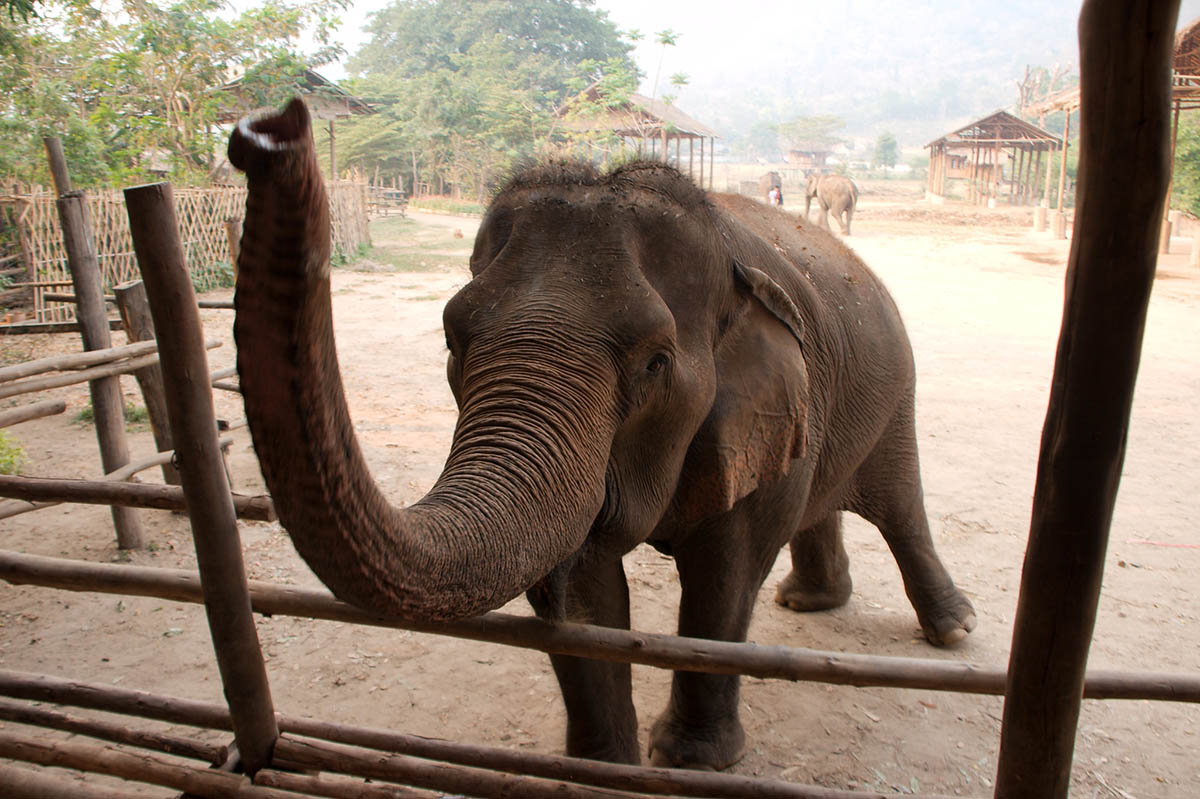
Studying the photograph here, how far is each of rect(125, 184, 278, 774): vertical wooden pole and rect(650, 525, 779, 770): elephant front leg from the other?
1.37 metres

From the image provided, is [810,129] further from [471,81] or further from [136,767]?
[136,767]

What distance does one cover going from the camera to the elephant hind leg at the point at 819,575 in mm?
4699

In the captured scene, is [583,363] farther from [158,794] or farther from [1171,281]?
[1171,281]

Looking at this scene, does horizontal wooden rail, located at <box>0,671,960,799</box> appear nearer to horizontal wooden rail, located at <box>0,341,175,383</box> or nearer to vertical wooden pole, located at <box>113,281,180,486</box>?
horizontal wooden rail, located at <box>0,341,175,383</box>

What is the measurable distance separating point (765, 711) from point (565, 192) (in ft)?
8.03

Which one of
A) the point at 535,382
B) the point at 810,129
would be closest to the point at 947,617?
the point at 535,382

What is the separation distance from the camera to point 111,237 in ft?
44.6

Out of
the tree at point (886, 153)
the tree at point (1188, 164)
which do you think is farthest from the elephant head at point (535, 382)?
the tree at point (886, 153)

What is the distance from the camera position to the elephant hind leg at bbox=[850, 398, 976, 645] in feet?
14.3

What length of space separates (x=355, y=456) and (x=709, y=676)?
7.09 feet

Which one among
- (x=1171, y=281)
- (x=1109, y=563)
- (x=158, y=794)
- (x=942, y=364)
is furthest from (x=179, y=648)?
(x=1171, y=281)

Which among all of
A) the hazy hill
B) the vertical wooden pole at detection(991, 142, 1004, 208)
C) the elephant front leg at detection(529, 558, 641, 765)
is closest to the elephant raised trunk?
the elephant front leg at detection(529, 558, 641, 765)

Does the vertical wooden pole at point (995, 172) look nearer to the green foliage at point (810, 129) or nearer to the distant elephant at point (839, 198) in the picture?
the distant elephant at point (839, 198)

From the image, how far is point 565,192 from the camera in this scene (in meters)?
2.64
